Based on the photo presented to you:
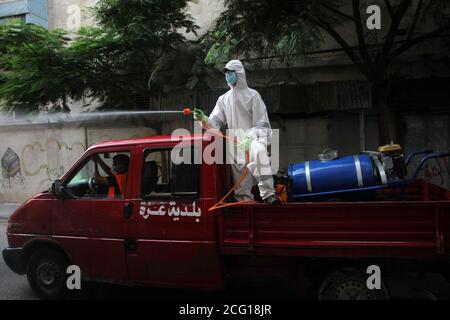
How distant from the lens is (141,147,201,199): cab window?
425cm

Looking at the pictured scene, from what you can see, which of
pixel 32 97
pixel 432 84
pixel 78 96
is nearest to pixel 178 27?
pixel 78 96

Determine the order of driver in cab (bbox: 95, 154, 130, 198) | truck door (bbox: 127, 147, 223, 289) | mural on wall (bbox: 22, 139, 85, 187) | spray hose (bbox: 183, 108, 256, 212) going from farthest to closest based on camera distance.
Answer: mural on wall (bbox: 22, 139, 85, 187) < driver in cab (bbox: 95, 154, 130, 198) < truck door (bbox: 127, 147, 223, 289) < spray hose (bbox: 183, 108, 256, 212)

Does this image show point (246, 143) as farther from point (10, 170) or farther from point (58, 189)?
point (10, 170)

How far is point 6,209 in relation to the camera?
12641mm

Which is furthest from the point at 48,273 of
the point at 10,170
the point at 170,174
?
the point at 10,170

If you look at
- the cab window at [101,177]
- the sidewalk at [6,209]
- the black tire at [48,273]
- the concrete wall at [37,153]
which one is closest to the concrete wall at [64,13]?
the concrete wall at [37,153]

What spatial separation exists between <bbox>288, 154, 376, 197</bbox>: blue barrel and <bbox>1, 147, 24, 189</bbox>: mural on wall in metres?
11.3

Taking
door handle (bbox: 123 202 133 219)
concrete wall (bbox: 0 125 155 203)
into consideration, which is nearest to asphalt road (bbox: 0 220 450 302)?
door handle (bbox: 123 202 133 219)

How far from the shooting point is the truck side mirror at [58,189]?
186 inches

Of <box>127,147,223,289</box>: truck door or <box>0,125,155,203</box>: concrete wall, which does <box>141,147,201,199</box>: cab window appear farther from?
<box>0,125,155,203</box>: concrete wall

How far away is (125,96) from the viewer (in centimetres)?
1012

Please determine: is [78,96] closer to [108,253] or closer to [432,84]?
[108,253]

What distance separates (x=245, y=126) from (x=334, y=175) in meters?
1.04
